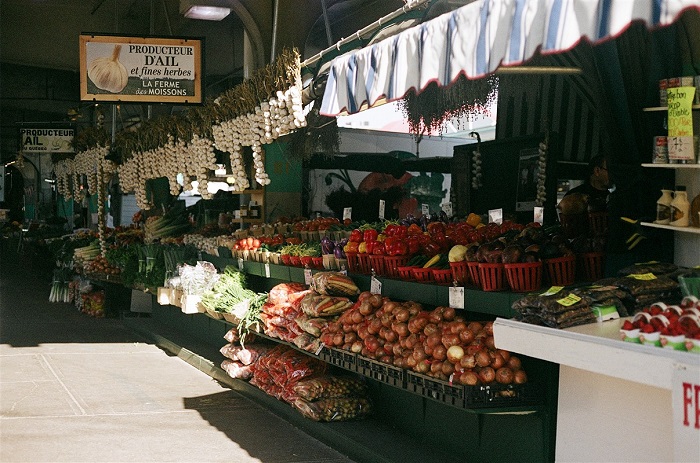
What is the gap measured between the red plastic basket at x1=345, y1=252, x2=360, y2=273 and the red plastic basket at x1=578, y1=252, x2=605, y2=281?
216 cm

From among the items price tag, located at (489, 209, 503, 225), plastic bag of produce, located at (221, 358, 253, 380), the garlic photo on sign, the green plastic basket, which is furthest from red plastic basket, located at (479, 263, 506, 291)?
the garlic photo on sign

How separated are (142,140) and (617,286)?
10891 millimetres

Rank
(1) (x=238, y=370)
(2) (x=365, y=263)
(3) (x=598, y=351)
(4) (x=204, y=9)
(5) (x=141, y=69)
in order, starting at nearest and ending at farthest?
(3) (x=598, y=351) < (2) (x=365, y=263) < (1) (x=238, y=370) < (5) (x=141, y=69) < (4) (x=204, y=9)

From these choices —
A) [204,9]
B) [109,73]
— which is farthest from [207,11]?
[109,73]

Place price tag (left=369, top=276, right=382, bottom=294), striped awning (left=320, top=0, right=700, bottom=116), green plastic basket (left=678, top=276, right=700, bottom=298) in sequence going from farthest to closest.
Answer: price tag (left=369, top=276, right=382, bottom=294), green plastic basket (left=678, top=276, right=700, bottom=298), striped awning (left=320, top=0, right=700, bottom=116)

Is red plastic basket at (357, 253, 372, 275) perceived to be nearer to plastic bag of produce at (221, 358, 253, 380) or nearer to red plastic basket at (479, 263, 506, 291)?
red plastic basket at (479, 263, 506, 291)

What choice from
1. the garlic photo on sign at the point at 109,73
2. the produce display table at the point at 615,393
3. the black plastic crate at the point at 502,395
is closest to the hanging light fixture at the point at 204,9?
the garlic photo on sign at the point at 109,73

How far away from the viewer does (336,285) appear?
21.4ft

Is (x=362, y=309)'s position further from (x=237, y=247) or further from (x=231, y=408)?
(x=237, y=247)

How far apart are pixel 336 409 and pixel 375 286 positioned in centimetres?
100

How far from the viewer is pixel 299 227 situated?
9547mm

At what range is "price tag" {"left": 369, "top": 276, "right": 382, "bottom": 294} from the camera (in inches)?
243

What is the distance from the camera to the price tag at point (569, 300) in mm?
4055

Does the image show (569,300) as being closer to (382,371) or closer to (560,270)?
(560,270)
